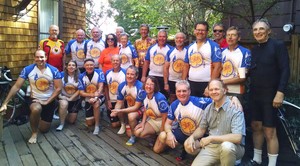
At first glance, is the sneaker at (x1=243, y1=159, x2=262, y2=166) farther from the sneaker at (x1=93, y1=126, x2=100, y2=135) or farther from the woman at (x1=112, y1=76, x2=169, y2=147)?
the sneaker at (x1=93, y1=126, x2=100, y2=135)

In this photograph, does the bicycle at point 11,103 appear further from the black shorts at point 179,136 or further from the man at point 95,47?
the black shorts at point 179,136

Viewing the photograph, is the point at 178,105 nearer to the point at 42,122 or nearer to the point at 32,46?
the point at 42,122

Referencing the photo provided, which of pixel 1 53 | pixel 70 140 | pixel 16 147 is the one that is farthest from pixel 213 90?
pixel 1 53

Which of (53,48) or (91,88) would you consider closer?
(91,88)

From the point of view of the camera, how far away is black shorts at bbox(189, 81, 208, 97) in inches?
142

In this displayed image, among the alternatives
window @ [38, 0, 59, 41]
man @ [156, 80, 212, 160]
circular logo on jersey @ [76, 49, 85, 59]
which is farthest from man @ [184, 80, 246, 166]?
window @ [38, 0, 59, 41]

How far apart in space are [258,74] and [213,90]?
2.30 feet

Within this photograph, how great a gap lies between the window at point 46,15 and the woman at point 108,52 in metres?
2.82

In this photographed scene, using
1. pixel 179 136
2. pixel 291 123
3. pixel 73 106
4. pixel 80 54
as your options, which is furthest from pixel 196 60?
pixel 80 54

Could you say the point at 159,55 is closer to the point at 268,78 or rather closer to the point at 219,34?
the point at 219,34

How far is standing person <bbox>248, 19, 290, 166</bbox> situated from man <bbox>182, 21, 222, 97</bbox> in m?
0.45

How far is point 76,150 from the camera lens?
3775 mm

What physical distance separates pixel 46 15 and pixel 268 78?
601cm

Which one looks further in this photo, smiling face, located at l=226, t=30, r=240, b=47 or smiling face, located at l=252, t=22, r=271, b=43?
smiling face, located at l=226, t=30, r=240, b=47
